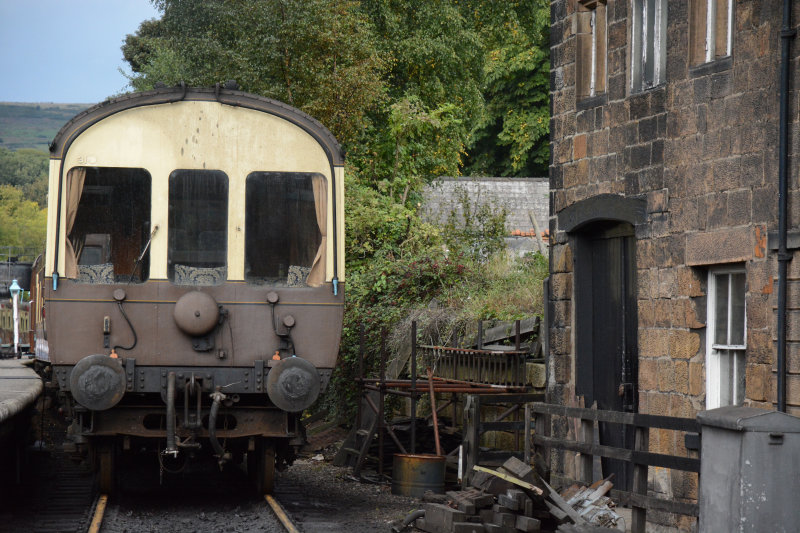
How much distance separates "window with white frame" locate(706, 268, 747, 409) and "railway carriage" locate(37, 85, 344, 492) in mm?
3388

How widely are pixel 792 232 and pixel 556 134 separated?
3.85m

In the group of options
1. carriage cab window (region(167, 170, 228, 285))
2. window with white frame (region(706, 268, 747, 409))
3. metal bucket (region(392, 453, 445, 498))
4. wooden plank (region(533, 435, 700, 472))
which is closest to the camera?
wooden plank (region(533, 435, 700, 472))

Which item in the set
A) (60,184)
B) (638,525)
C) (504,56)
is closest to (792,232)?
(638,525)

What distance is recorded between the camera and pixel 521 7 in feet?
95.2

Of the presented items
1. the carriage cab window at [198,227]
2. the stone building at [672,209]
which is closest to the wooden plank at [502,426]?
the stone building at [672,209]

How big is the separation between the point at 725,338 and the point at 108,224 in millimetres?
5524

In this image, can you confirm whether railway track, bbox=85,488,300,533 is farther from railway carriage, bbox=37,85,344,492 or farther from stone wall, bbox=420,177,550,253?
stone wall, bbox=420,177,550,253

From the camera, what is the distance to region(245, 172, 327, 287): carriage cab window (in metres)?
9.92

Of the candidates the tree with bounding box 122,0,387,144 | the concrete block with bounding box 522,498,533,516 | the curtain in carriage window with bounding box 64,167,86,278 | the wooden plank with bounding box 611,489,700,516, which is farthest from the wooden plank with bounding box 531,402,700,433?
the tree with bounding box 122,0,387,144

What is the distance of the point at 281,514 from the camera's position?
9.41 m

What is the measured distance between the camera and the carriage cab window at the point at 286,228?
9.92m

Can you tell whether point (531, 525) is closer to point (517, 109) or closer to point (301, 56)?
point (301, 56)

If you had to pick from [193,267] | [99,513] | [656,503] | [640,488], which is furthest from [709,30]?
[99,513]

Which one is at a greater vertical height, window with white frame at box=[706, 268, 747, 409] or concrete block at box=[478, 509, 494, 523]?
window with white frame at box=[706, 268, 747, 409]
